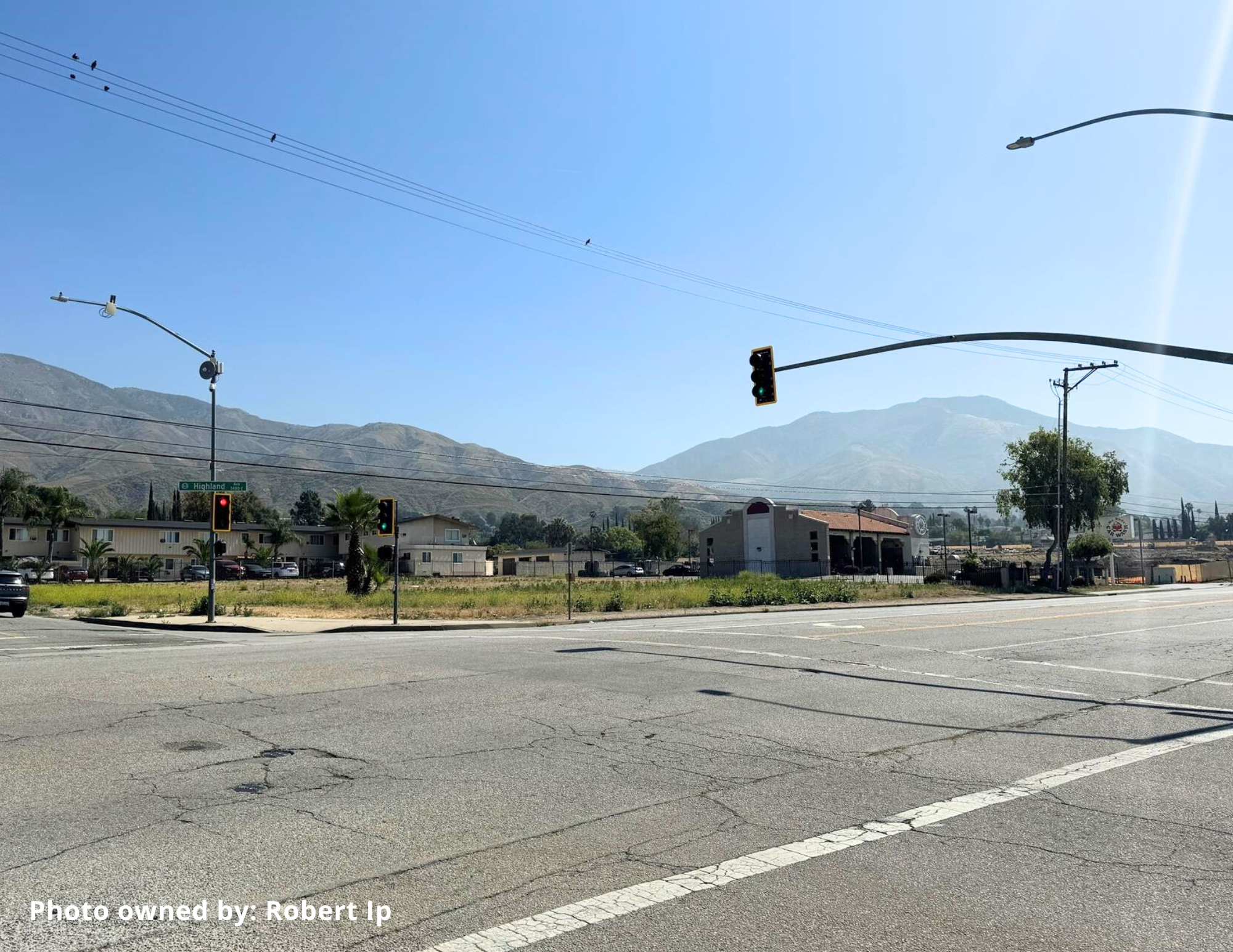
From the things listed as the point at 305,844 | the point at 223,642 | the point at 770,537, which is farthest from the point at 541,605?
the point at 770,537

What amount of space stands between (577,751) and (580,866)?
335 centimetres

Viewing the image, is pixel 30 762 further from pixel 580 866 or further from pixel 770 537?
pixel 770 537

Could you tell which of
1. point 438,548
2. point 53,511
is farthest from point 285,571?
point 53,511

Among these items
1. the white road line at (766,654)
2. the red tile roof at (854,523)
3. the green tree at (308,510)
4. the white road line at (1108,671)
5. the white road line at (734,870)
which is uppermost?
the green tree at (308,510)

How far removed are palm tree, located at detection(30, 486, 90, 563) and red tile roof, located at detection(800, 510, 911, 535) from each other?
71516 mm

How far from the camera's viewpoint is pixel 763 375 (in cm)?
2333

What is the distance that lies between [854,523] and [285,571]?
55.4 meters

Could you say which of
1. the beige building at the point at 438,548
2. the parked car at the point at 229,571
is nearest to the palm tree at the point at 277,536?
the beige building at the point at 438,548

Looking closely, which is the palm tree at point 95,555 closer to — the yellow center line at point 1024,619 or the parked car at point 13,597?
the parked car at point 13,597

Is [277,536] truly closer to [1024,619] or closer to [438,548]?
[438,548]

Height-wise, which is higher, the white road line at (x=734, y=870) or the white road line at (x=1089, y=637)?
the white road line at (x=734, y=870)

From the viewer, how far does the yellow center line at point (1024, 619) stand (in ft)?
79.1

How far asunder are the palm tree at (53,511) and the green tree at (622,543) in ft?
259

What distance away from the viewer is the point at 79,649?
1888 cm
